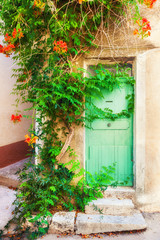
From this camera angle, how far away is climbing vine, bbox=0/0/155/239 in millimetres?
3188

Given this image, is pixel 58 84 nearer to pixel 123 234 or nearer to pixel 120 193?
pixel 120 193

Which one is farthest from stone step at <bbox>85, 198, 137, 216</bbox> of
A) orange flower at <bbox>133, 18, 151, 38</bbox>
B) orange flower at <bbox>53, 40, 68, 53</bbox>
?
orange flower at <bbox>133, 18, 151, 38</bbox>

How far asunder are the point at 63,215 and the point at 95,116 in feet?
6.10

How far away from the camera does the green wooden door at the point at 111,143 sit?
371 cm

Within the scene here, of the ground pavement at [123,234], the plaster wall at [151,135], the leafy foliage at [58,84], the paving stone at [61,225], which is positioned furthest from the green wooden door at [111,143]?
the paving stone at [61,225]

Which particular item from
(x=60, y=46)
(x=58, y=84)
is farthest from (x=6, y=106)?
(x=60, y=46)

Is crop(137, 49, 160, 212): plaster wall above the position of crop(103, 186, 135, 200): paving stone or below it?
above

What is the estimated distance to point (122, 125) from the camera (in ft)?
12.2

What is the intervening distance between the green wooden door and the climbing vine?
0.51ft

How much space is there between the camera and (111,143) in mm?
3744

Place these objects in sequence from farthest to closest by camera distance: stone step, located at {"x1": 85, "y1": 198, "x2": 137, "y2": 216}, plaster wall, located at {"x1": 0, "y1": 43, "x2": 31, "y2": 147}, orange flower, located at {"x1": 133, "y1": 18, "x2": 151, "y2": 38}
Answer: plaster wall, located at {"x1": 0, "y1": 43, "x2": 31, "y2": 147}, stone step, located at {"x1": 85, "y1": 198, "x2": 137, "y2": 216}, orange flower, located at {"x1": 133, "y1": 18, "x2": 151, "y2": 38}

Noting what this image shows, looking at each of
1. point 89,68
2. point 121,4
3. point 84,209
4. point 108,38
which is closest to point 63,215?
point 84,209

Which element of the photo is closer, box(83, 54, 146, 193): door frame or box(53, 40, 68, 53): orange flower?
box(53, 40, 68, 53): orange flower

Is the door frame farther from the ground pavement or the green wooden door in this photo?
the ground pavement
